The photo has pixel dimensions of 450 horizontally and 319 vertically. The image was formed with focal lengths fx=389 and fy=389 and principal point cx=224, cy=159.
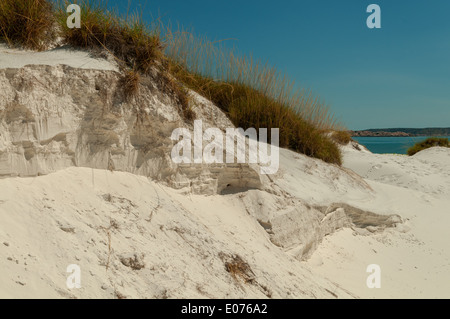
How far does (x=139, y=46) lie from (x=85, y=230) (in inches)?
95.8

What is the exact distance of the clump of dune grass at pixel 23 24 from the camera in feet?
13.8

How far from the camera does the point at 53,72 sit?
12.3ft

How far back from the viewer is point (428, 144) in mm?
17688

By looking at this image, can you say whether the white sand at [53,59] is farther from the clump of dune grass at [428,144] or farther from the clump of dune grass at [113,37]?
the clump of dune grass at [428,144]

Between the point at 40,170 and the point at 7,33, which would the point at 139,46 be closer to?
the point at 7,33

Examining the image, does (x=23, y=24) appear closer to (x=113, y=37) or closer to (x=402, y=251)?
(x=113, y=37)

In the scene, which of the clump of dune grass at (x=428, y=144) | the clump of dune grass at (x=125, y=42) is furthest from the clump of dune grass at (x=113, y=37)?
the clump of dune grass at (x=428, y=144)

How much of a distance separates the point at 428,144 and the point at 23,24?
58.0 ft

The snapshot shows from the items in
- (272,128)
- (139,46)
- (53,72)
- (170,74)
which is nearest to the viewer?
(53,72)

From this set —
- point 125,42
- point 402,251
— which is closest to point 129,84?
point 125,42

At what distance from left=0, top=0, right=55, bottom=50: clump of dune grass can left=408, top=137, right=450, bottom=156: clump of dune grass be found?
54.6ft

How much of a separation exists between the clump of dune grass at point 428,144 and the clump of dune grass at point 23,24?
1666cm

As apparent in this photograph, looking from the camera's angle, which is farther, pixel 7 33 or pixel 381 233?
pixel 381 233
